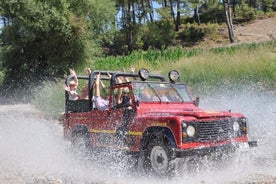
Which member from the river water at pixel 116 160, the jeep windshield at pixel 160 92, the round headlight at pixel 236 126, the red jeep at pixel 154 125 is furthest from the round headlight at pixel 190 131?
the jeep windshield at pixel 160 92

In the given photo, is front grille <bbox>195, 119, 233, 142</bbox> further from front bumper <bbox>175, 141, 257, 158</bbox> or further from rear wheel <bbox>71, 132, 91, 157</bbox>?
rear wheel <bbox>71, 132, 91, 157</bbox>

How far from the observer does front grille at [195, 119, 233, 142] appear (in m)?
7.23

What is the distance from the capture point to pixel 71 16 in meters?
22.7

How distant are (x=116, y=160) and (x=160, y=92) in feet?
5.39

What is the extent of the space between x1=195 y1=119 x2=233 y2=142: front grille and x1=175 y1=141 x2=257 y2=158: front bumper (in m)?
0.17

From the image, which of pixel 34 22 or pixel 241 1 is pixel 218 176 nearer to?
pixel 34 22

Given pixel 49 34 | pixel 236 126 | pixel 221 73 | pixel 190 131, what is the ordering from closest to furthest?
pixel 190 131 → pixel 236 126 → pixel 221 73 → pixel 49 34

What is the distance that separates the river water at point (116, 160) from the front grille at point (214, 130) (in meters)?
0.54

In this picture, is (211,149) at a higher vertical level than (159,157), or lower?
higher

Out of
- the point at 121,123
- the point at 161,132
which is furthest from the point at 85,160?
the point at 161,132

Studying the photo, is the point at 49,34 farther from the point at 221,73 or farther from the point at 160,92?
the point at 160,92

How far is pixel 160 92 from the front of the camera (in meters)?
8.87

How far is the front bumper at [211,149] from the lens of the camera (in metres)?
6.88

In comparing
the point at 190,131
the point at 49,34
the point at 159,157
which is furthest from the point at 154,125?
the point at 49,34
